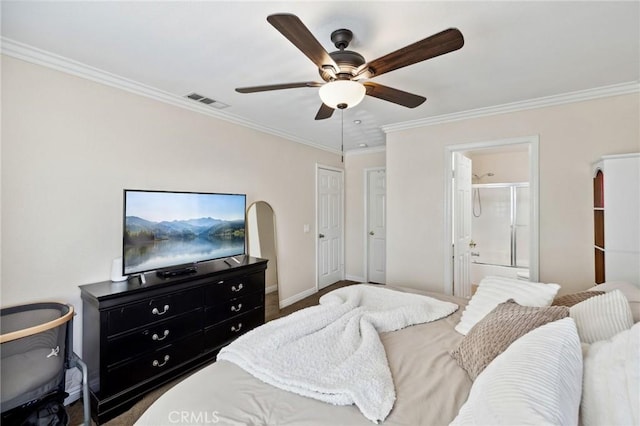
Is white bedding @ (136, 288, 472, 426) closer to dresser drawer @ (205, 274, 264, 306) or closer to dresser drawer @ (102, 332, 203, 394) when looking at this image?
dresser drawer @ (102, 332, 203, 394)

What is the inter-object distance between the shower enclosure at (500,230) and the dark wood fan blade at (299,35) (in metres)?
4.31

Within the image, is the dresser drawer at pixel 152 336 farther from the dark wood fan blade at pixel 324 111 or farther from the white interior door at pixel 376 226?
the white interior door at pixel 376 226

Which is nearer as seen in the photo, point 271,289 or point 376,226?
point 271,289

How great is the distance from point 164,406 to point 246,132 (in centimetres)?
298

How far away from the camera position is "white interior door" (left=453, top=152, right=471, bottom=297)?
3.45m

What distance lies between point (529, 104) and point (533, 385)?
119 inches

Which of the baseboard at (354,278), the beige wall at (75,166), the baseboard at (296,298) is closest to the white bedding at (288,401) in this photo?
the beige wall at (75,166)

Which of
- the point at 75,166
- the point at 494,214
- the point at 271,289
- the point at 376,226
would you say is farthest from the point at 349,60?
the point at 494,214

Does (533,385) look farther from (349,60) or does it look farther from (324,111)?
(324,111)

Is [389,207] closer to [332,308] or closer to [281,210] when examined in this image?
[281,210]

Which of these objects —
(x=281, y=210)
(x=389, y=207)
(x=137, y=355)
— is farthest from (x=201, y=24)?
(x=389, y=207)

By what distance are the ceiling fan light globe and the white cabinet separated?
223 cm

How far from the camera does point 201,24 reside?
5.47 ft

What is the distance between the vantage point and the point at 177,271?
2.50 m
